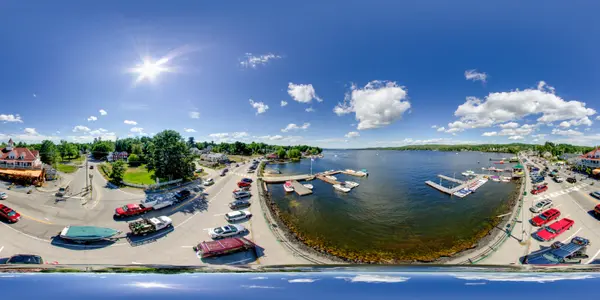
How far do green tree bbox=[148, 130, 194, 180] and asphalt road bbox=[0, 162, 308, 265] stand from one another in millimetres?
3898

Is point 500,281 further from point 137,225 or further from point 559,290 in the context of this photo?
point 137,225

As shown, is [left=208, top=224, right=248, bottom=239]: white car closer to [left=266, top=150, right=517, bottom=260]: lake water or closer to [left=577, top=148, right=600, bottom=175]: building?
[left=266, top=150, right=517, bottom=260]: lake water

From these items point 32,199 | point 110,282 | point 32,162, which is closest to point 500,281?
point 110,282

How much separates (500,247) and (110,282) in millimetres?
6537

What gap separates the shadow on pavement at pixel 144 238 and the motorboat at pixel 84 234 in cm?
36

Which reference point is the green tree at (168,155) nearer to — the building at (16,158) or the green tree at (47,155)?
the building at (16,158)

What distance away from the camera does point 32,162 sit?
22.5 ft

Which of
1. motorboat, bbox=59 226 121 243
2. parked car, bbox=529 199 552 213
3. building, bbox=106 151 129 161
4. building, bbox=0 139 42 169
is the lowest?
parked car, bbox=529 199 552 213

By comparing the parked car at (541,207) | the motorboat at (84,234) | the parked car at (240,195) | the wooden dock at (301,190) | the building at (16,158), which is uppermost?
the building at (16,158)

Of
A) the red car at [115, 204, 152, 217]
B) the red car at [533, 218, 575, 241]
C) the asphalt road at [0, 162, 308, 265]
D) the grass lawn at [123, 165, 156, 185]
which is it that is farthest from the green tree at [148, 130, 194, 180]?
the red car at [533, 218, 575, 241]

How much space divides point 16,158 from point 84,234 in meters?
7.74

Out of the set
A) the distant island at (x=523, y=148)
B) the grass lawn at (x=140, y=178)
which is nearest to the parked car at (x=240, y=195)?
the grass lawn at (x=140, y=178)

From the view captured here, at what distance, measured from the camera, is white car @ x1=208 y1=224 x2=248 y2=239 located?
436 cm

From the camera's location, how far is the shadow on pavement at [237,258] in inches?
119
